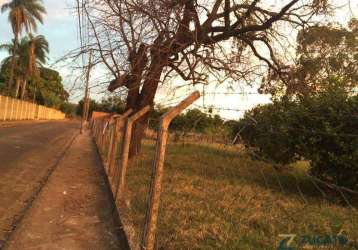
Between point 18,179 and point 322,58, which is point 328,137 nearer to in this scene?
point 322,58

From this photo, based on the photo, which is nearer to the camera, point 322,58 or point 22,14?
point 322,58

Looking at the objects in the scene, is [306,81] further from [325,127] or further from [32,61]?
[32,61]

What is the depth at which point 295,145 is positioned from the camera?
1040 cm

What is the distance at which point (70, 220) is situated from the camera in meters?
6.41

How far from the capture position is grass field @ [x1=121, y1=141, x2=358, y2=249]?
18.0ft

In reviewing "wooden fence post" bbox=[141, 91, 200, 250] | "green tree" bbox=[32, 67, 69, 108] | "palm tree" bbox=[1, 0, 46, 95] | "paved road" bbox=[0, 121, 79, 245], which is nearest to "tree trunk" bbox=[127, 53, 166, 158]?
"paved road" bbox=[0, 121, 79, 245]

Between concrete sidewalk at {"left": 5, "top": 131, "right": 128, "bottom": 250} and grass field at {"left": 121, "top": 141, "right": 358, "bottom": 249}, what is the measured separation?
412 mm

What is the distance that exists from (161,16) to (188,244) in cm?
721

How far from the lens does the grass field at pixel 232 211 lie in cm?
548

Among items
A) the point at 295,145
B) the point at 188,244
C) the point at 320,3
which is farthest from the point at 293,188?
the point at 188,244

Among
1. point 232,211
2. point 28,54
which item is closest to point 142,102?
point 232,211

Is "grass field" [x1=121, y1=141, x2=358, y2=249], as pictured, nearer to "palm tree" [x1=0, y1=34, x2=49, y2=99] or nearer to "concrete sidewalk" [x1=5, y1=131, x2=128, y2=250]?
"concrete sidewalk" [x1=5, y1=131, x2=128, y2=250]

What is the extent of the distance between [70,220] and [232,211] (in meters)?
2.53

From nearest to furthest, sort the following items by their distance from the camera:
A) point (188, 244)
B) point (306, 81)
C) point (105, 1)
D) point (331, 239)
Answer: point (188, 244) → point (331, 239) → point (105, 1) → point (306, 81)
